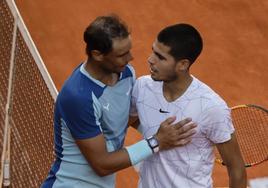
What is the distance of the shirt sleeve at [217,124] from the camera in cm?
351

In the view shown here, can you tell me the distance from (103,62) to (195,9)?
7303mm

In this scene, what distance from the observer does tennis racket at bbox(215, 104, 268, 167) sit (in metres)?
5.91

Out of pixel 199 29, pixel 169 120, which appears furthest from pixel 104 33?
pixel 199 29

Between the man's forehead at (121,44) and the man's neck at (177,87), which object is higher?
the man's forehead at (121,44)

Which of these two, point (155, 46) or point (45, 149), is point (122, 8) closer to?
point (45, 149)

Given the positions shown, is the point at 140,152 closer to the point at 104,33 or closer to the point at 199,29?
the point at 104,33

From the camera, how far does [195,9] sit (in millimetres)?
10609

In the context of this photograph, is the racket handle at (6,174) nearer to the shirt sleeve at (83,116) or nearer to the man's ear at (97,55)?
the shirt sleeve at (83,116)

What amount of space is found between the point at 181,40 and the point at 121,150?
654mm

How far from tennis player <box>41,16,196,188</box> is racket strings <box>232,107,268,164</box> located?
2341mm

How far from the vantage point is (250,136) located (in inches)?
252

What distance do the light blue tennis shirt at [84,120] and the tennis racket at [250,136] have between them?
212 cm

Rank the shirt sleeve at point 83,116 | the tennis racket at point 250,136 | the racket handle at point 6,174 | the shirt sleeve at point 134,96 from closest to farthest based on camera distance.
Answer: the shirt sleeve at point 83,116 → the shirt sleeve at point 134,96 → the racket handle at point 6,174 → the tennis racket at point 250,136

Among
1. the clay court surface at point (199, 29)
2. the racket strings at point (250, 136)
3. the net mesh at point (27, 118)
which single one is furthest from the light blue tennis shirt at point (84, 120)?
the clay court surface at point (199, 29)
